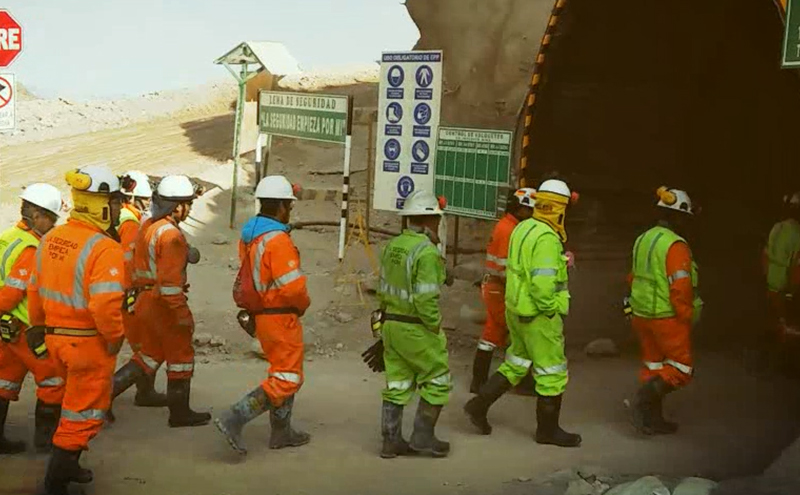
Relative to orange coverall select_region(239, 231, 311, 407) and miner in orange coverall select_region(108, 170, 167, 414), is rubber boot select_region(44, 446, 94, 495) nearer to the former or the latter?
orange coverall select_region(239, 231, 311, 407)

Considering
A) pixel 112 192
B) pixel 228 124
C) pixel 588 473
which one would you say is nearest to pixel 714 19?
pixel 588 473

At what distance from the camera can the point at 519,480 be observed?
810 cm

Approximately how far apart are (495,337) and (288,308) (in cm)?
267

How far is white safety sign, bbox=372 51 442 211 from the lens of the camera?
481 inches

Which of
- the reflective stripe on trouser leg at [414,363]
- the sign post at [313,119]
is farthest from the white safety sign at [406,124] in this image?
the reflective stripe on trouser leg at [414,363]

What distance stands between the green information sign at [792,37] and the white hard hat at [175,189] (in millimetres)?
4605

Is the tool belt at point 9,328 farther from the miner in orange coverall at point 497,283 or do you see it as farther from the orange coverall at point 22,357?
the miner in orange coverall at point 497,283

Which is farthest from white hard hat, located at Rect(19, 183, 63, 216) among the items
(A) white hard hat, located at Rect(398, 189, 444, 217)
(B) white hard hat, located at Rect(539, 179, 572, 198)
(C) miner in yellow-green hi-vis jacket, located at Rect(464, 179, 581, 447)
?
(B) white hard hat, located at Rect(539, 179, 572, 198)

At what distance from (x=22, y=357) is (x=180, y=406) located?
1.52 m

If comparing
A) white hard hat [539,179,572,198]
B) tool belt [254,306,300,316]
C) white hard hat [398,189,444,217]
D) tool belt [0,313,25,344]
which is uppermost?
white hard hat [539,179,572,198]

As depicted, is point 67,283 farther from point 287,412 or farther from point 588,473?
point 588,473

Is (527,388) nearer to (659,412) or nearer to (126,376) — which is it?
(659,412)

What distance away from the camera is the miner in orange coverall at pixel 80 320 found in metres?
7.23

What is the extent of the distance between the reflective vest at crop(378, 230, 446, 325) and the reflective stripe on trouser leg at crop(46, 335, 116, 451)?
2186mm
